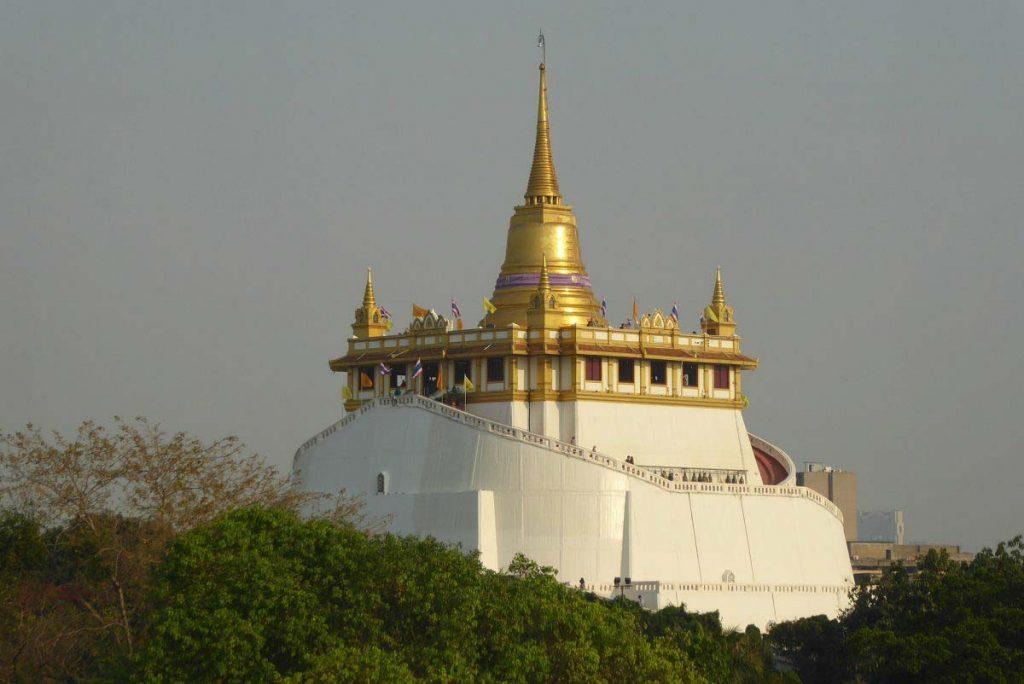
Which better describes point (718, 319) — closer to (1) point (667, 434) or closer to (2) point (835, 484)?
(1) point (667, 434)

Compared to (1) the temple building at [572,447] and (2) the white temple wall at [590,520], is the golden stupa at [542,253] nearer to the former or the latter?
(1) the temple building at [572,447]

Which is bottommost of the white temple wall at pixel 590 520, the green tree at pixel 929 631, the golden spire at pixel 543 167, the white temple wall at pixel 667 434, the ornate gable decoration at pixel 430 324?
the green tree at pixel 929 631

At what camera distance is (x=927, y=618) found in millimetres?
78875

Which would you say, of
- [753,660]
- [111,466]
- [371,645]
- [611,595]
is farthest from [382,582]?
[611,595]

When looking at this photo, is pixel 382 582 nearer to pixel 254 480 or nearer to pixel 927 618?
pixel 254 480

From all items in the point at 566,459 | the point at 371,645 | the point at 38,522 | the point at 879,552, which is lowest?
the point at 371,645

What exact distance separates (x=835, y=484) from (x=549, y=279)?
6377 centimetres

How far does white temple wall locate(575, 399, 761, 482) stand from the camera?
316 ft

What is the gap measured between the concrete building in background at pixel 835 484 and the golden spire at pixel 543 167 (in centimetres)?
5917

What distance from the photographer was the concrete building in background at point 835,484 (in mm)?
159125

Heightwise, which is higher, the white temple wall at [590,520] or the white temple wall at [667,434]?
the white temple wall at [667,434]

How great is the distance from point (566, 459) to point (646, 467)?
5.41m

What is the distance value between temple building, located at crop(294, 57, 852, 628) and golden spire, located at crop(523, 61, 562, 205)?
0.26ft

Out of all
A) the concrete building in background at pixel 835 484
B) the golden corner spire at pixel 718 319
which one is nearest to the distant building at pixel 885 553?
the concrete building in background at pixel 835 484
